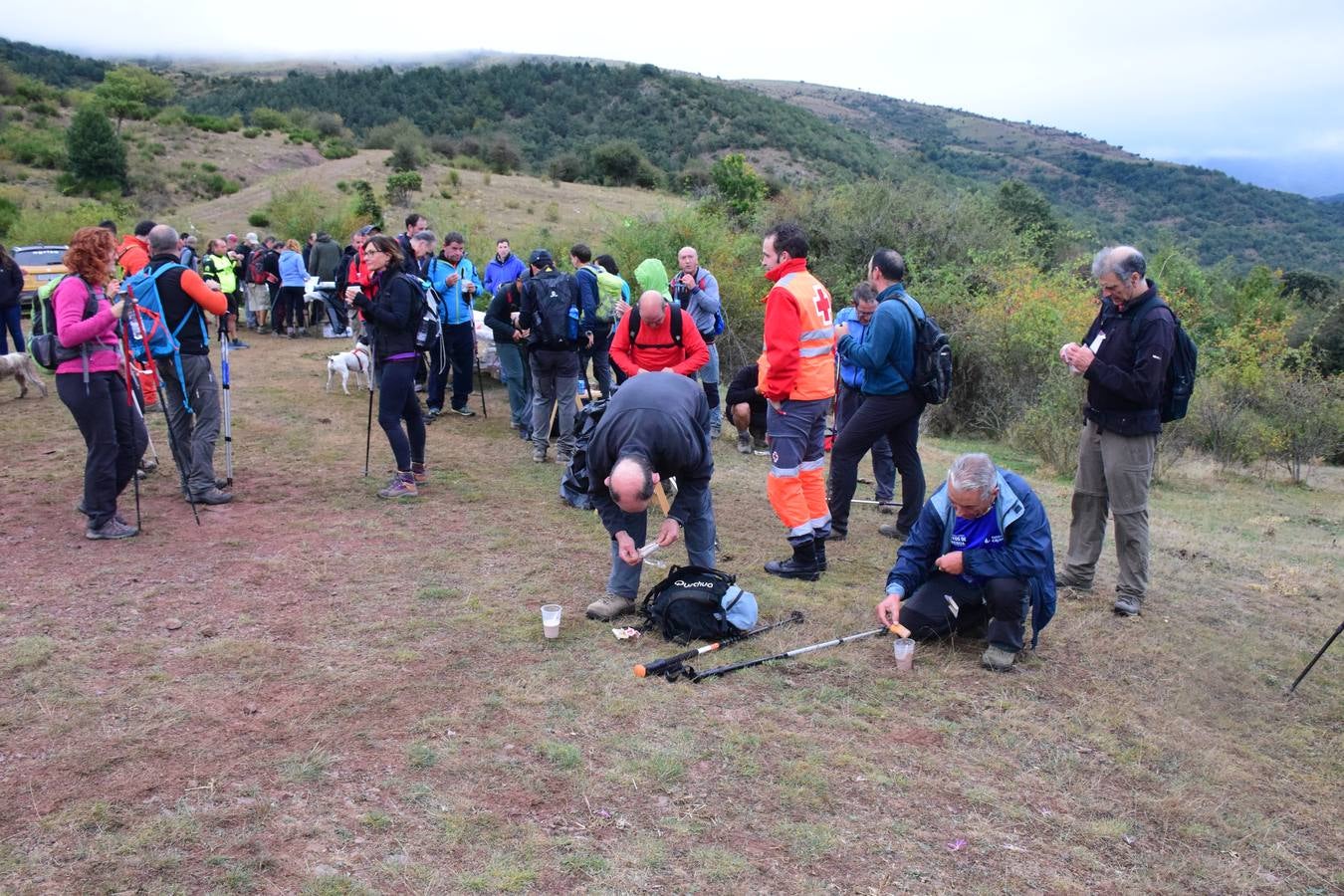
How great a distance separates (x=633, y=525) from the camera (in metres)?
4.78

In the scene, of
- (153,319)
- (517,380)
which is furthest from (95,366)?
(517,380)

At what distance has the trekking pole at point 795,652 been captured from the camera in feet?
14.1

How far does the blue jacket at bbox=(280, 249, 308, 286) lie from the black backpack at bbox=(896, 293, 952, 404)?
12635 mm

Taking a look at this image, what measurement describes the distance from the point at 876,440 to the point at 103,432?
195 inches

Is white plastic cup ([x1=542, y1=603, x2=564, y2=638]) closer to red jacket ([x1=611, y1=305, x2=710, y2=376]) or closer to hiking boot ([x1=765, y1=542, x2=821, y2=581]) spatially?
hiking boot ([x1=765, y1=542, x2=821, y2=581])

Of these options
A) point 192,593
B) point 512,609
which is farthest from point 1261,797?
point 192,593

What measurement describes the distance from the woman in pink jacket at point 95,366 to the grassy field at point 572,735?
401 mm

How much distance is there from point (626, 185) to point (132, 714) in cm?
3958

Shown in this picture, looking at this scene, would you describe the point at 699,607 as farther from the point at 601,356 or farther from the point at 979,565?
the point at 601,356

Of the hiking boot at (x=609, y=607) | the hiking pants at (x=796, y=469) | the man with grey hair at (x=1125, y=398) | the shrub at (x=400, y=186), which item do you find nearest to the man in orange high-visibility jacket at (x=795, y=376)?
the hiking pants at (x=796, y=469)

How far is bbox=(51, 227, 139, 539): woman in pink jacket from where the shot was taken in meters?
5.54

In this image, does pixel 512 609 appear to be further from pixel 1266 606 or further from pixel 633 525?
pixel 1266 606

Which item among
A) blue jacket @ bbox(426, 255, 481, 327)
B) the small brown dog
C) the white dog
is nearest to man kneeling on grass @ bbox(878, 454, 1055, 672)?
blue jacket @ bbox(426, 255, 481, 327)

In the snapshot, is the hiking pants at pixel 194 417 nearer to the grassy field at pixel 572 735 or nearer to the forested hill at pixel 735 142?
the grassy field at pixel 572 735
